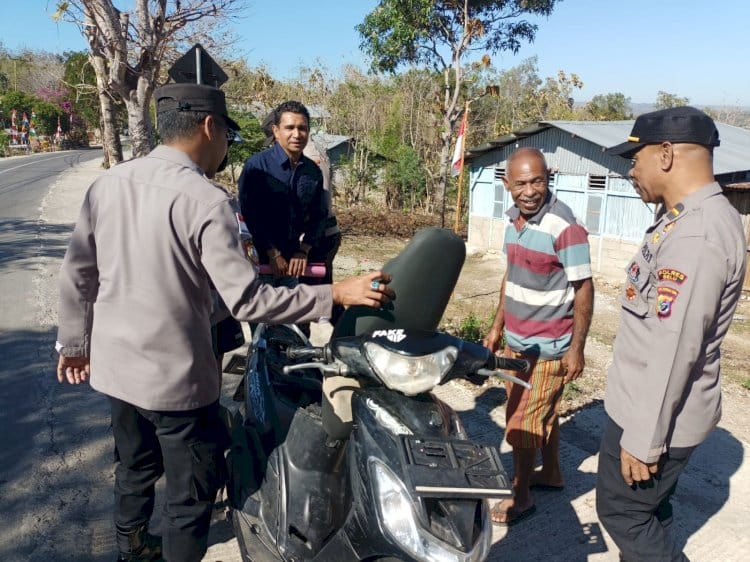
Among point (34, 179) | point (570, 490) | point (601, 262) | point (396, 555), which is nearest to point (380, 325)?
point (396, 555)

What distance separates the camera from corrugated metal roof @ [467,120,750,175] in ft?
33.4

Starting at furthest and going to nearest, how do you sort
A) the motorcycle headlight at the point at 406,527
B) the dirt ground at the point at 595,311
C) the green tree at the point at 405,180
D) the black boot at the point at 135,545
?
1. the green tree at the point at 405,180
2. the dirt ground at the point at 595,311
3. the black boot at the point at 135,545
4. the motorcycle headlight at the point at 406,527

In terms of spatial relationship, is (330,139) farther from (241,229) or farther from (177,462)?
(177,462)

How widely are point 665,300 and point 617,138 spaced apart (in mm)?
10867

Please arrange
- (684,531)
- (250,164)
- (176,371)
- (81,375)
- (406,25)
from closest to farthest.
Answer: (176,371), (81,375), (684,531), (250,164), (406,25)

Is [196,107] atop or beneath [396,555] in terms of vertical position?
atop

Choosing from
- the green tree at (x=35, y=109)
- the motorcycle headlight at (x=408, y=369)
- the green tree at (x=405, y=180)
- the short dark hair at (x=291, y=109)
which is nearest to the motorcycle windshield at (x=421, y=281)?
the motorcycle headlight at (x=408, y=369)

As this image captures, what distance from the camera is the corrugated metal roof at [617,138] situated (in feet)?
33.4

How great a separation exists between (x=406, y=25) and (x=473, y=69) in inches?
109

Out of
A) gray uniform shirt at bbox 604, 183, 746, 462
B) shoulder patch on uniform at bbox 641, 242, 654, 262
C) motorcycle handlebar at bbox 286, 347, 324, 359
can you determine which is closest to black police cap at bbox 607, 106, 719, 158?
gray uniform shirt at bbox 604, 183, 746, 462

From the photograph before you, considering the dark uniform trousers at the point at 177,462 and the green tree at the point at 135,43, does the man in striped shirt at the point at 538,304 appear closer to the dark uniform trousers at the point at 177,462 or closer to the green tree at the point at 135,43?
the dark uniform trousers at the point at 177,462

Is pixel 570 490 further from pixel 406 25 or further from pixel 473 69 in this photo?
pixel 473 69

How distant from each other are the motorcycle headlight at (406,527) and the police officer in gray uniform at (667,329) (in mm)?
672

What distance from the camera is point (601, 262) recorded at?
11656mm
